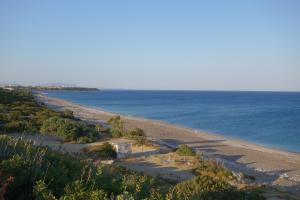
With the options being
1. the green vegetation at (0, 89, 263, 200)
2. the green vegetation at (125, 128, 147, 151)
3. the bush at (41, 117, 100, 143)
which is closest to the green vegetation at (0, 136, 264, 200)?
the green vegetation at (0, 89, 263, 200)

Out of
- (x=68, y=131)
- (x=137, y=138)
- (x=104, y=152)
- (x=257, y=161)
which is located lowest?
(x=257, y=161)

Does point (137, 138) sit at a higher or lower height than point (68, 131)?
lower

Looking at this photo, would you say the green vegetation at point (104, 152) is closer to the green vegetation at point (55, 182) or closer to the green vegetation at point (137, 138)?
the green vegetation at point (137, 138)

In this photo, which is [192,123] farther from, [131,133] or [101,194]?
[101,194]

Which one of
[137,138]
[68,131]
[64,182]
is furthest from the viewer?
[137,138]

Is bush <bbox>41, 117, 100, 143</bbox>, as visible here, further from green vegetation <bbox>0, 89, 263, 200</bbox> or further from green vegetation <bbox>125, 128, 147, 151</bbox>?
green vegetation <bbox>0, 89, 263, 200</bbox>

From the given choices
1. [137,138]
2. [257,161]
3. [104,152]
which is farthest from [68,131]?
[257,161]

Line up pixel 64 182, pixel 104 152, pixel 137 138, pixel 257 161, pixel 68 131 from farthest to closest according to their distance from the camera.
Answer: pixel 257 161
pixel 137 138
pixel 68 131
pixel 104 152
pixel 64 182

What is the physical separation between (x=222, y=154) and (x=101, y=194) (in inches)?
838

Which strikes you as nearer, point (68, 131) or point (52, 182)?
point (52, 182)

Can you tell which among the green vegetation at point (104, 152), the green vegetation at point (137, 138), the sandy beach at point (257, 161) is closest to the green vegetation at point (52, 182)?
the green vegetation at point (104, 152)

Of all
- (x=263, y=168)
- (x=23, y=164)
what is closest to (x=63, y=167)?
(x=23, y=164)

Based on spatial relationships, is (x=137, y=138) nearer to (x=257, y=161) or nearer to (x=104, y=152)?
(x=104, y=152)

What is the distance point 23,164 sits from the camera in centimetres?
559
